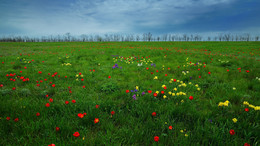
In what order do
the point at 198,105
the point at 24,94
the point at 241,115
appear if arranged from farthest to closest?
the point at 24,94, the point at 198,105, the point at 241,115

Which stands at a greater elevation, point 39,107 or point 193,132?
point 39,107

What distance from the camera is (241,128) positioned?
2.10 metres

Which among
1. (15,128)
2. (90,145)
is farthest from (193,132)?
(15,128)

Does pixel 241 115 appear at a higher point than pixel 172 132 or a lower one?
higher

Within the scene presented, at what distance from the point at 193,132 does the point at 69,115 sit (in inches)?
97.2

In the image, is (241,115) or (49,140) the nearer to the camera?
(49,140)

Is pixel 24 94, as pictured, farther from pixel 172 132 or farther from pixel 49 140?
pixel 172 132

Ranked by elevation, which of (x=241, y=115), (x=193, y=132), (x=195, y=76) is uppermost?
(x=195, y=76)

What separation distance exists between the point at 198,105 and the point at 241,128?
0.94m

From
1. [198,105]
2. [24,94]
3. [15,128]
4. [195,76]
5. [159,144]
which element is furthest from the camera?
[195,76]

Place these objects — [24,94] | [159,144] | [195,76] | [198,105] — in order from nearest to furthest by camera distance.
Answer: [159,144] → [198,105] → [24,94] → [195,76]

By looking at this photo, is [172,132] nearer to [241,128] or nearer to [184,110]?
[184,110]

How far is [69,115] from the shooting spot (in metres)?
2.48

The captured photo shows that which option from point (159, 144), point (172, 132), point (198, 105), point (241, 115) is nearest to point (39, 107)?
point (159, 144)
